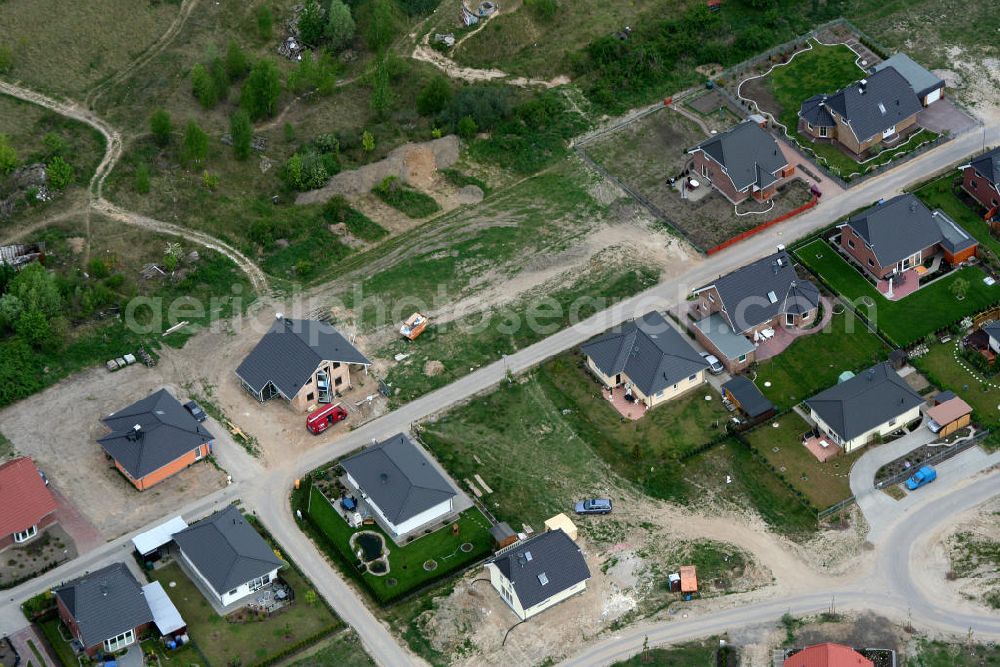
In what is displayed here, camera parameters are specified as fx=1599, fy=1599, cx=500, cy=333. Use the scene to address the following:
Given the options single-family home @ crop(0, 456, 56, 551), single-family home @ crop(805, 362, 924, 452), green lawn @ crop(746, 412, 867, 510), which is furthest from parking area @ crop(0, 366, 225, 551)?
single-family home @ crop(805, 362, 924, 452)

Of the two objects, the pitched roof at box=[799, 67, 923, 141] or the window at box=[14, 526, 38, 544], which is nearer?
the window at box=[14, 526, 38, 544]

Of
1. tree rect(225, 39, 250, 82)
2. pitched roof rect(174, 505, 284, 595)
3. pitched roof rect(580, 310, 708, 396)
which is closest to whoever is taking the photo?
pitched roof rect(174, 505, 284, 595)

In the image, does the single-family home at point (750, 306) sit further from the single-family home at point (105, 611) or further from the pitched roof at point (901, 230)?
the single-family home at point (105, 611)

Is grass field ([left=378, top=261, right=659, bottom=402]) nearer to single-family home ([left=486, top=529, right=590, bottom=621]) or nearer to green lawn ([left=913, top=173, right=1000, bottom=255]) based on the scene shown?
single-family home ([left=486, top=529, right=590, bottom=621])

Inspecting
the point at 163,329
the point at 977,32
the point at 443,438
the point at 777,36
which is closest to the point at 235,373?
the point at 163,329

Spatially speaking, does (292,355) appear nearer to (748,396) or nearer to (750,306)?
(748,396)

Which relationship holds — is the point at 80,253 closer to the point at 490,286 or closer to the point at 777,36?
the point at 490,286

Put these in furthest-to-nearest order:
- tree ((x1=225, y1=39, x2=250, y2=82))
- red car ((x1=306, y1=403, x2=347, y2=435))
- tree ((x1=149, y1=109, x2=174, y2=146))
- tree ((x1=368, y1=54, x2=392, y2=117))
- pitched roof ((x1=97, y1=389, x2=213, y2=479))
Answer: tree ((x1=225, y1=39, x2=250, y2=82)), tree ((x1=368, y1=54, x2=392, y2=117)), tree ((x1=149, y1=109, x2=174, y2=146)), red car ((x1=306, y1=403, x2=347, y2=435)), pitched roof ((x1=97, y1=389, x2=213, y2=479))
